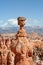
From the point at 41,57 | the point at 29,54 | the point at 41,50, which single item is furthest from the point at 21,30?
the point at 41,50

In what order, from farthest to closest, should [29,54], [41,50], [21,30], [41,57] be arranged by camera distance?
[41,50], [41,57], [21,30], [29,54]

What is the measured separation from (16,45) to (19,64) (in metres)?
1.88

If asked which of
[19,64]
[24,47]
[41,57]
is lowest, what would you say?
[41,57]

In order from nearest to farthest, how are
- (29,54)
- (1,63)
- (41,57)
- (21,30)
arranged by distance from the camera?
(1,63), (29,54), (21,30), (41,57)

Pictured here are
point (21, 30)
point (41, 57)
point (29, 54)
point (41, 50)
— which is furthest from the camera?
point (41, 50)

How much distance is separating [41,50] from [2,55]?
2009 inches

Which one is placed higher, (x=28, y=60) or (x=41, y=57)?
(x=28, y=60)

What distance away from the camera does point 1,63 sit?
21500 millimetres

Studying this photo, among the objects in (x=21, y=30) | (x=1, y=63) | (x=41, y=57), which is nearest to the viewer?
(x=1, y=63)

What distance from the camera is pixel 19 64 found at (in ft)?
70.8

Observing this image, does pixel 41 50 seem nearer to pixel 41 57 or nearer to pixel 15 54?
pixel 41 57

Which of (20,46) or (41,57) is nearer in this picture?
(20,46)

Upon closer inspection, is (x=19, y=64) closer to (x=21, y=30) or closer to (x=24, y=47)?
(x=24, y=47)

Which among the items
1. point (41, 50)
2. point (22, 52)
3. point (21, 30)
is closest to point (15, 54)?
point (22, 52)
